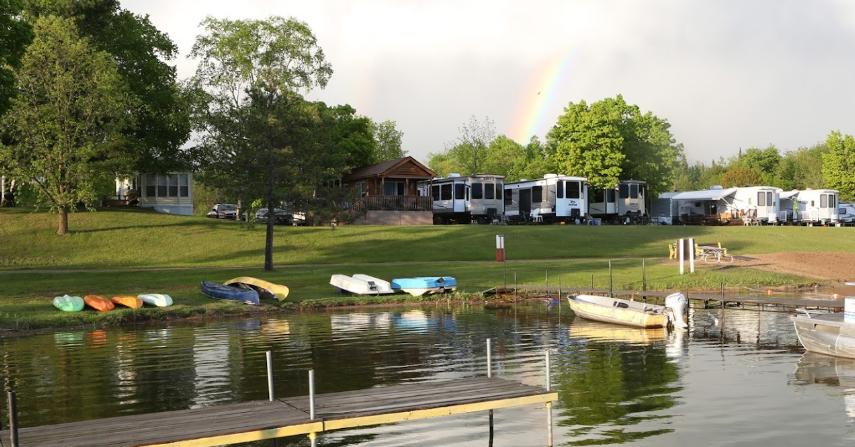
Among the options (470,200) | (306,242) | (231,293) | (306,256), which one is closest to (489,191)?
(470,200)

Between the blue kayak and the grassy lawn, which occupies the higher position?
the grassy lawn

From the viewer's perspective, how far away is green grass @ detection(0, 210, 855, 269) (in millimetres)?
56594

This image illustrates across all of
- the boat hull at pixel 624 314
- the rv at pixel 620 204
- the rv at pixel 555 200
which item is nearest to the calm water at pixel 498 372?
the boat hull at pixel 624 314

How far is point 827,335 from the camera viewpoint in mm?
26031

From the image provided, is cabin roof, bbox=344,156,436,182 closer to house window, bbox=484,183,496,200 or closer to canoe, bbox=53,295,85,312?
house window, bbox=484,183,496,200

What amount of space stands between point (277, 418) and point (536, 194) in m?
75.6

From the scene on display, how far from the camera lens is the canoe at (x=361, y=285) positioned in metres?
43.0

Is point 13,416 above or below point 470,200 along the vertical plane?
below

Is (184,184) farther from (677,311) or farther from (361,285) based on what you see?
(677,311)

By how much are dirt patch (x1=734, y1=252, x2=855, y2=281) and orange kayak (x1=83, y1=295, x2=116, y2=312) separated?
123 ft

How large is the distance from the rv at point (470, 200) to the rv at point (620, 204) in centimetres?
1388

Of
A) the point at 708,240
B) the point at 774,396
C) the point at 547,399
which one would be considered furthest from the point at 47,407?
the point at 708,240

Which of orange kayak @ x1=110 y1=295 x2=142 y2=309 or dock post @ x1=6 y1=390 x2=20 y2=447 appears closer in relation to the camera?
dock post @ x1=6 y1=390 x2=20 y2=447

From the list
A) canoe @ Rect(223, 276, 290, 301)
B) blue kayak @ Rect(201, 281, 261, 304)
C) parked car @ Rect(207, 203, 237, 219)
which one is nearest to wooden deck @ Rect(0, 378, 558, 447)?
blue kayak @ Rect(201, 281, 261, 304)
